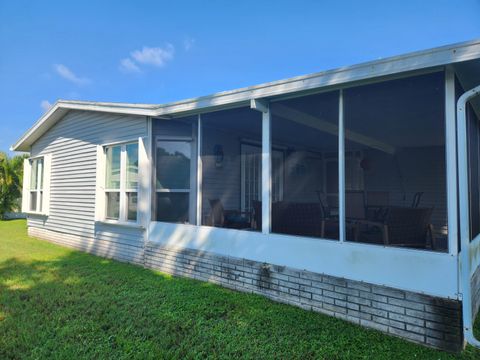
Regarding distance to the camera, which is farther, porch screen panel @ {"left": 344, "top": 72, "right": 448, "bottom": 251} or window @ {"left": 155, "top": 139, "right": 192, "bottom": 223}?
window @ {"left": 155, "top": 139, "right": 192, "bottom": 223}

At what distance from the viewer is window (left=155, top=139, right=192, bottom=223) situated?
5848mm

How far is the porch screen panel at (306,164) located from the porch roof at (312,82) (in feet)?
1.11

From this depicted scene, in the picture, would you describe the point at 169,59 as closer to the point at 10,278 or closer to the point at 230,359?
the point at 10,278

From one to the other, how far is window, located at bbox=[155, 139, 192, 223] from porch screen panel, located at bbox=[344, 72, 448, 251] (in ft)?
9.73

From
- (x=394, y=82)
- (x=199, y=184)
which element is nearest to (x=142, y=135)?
(x=199, y=184)

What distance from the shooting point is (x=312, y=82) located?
365 cm

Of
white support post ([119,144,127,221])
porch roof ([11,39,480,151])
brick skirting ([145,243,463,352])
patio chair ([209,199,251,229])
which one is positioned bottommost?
brick skirting ([145,243,463,352])

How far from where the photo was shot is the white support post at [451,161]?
9.26ft

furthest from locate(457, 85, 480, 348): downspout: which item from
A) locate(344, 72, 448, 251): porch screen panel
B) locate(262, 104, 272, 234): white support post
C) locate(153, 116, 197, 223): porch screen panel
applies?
locate(153, 116, 197, 223): porch screen panel

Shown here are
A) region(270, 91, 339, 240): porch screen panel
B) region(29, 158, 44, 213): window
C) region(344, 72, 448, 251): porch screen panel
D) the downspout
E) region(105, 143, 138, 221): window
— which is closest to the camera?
the downspout

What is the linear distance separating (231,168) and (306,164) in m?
2.54

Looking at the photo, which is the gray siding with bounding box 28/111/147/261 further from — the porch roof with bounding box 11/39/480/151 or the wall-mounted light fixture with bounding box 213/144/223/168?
the wall-mounted light fixture with bounding box 213/144/223/168

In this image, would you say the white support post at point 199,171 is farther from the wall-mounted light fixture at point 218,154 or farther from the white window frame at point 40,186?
the white window frame at point 40,186

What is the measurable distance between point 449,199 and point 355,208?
1370mm
